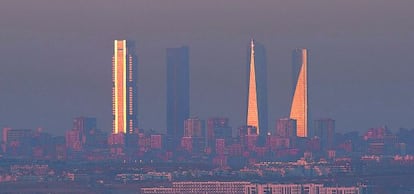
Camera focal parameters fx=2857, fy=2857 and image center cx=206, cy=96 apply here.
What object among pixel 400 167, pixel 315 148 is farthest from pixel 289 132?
pixel 400 167

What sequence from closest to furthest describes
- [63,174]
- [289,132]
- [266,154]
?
1. [63,174]
2. [266,154]
3. [289,132]

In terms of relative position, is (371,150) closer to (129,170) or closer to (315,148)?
(315,148)

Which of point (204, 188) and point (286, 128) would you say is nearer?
point (204, 188)

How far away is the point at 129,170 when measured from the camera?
112 metres

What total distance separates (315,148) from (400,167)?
1712cm

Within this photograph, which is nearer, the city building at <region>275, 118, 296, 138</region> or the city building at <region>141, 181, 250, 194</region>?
the city building at <region>141, 181, 250, 194</region>

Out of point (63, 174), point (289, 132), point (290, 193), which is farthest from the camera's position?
point (289, 132)

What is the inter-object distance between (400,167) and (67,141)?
23.3m

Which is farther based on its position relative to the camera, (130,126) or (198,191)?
(130,126)

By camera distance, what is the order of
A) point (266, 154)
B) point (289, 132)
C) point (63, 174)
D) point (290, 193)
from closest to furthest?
1. point (290, 193)
2. point (63, 174)
3. point (266, 154)
4. point (289, 132)

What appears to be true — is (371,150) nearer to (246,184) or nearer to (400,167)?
(400,167)

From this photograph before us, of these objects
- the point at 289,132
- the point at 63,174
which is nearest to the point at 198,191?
the point at 63,174

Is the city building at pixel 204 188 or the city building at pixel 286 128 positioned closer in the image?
the city building at pixel 204 188

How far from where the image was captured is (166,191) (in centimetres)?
9981
